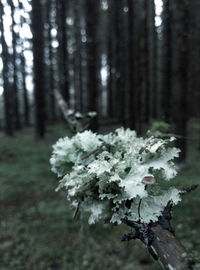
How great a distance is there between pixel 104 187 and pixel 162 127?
1338 millimetres

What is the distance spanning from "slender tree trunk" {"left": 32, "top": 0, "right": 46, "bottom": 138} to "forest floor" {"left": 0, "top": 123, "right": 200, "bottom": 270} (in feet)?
20.1

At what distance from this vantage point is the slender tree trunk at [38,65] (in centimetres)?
1185

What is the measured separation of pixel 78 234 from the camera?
15.2 feet

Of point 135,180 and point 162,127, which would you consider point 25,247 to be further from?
point 135,180

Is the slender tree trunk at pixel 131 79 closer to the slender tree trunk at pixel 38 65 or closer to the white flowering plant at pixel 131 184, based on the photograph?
the slender tree trunk at pixel 38 65

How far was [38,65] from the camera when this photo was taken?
1227cm

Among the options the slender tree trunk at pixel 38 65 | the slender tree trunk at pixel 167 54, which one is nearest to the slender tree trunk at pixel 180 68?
the slender tree trunk at pixel 167 54

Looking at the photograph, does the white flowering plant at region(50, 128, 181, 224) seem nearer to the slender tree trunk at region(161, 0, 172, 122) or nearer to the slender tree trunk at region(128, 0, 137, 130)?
the slender tree trunk at region(161, 0, 172, 122)

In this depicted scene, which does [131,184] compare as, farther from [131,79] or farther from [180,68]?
[131,79]

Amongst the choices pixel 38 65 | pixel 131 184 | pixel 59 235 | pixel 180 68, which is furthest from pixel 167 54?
pixel 131 184

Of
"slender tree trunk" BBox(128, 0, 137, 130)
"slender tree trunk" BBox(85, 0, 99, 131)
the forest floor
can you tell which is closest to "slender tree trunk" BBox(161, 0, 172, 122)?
"slender tree trunk" BBox(128, 0, 137, 130)

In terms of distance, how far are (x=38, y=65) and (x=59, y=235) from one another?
958 cm

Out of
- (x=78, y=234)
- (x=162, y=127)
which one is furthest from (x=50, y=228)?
(x=162, y=127)

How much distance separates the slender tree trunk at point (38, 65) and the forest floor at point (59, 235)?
613cm
